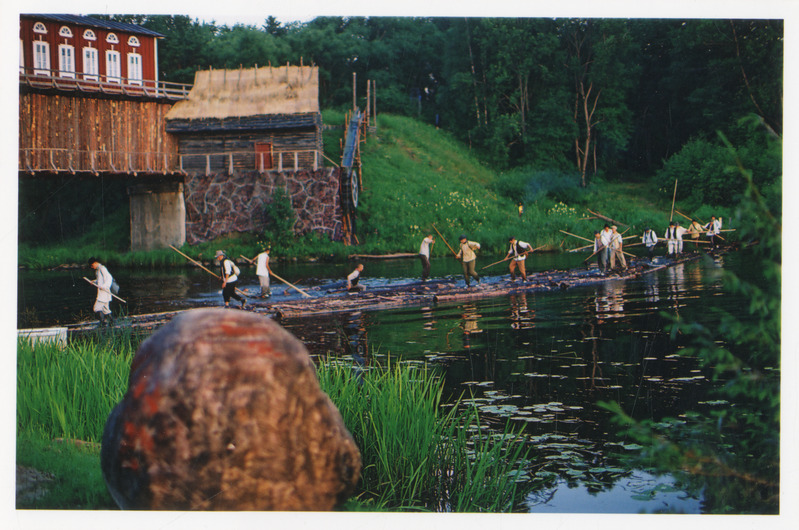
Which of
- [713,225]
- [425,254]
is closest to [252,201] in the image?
[425,254]

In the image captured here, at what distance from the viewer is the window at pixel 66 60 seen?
8123mm

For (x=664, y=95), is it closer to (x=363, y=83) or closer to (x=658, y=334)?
(x=658, y=334)

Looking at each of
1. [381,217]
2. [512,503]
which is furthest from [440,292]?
[512,503]

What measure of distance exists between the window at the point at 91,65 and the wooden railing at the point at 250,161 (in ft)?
10.8

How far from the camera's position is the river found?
6.36m

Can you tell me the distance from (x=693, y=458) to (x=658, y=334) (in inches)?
301

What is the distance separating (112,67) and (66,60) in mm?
1827

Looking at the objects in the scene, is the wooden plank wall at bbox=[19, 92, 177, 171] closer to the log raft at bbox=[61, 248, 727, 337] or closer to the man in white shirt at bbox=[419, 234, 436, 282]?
the log raft at bbox=[61, 248, 727, 337]

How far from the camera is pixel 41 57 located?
8.19 metres

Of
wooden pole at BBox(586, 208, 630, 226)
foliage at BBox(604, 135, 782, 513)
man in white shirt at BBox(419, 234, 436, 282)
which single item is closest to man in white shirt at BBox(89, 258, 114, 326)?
foliage at BBox(604, 135, 782, 513)

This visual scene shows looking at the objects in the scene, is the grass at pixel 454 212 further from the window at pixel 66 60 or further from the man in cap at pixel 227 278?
the window at pixel 66 60

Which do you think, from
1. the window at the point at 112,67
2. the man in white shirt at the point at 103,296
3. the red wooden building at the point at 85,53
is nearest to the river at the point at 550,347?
the man in white shirt at the point at 103,296

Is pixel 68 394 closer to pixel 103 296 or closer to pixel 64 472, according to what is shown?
pixel 64 472

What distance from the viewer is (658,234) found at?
65.0 feet
